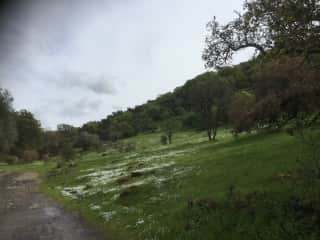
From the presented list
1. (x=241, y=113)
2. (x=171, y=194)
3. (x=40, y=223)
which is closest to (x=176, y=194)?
(x=171, y=194)

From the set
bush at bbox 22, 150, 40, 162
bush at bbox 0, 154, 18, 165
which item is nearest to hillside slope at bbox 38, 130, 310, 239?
bush at bbox 0, 154, 18, 165

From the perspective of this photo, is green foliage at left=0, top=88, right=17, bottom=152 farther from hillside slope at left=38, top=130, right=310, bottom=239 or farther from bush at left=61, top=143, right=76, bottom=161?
hillside slope at left=38, top=130, right=310, bottom=239

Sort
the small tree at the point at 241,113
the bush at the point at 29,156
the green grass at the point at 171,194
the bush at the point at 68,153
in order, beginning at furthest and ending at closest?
the bush at the point at 29,156 → the bush at the point at 68,153 → the small tree at the point at 241,113 → the green grass at the point at 171,194

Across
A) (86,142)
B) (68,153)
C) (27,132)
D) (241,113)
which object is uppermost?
(27,132)

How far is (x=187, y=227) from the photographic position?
543 inches

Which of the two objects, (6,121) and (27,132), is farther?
(27,132)

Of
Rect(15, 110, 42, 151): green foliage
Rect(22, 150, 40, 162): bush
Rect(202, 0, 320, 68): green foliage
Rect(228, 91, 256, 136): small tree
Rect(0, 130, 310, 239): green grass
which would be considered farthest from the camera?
Rect(15, 110, 42, 151): green foliage

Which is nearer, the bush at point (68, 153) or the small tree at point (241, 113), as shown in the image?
the small tree at point (241, 113)

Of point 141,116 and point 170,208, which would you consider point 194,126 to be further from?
point 170,208

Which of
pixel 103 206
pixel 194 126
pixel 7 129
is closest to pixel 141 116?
pixel 194 126

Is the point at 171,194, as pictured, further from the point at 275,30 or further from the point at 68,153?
the point at 68,153

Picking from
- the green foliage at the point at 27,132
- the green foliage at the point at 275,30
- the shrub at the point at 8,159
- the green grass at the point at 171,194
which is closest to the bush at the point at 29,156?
the shrub at the point at 8,159

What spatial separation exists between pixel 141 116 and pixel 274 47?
517ft

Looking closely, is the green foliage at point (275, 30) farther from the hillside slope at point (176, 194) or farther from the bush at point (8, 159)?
the bush at point (8, 159)
